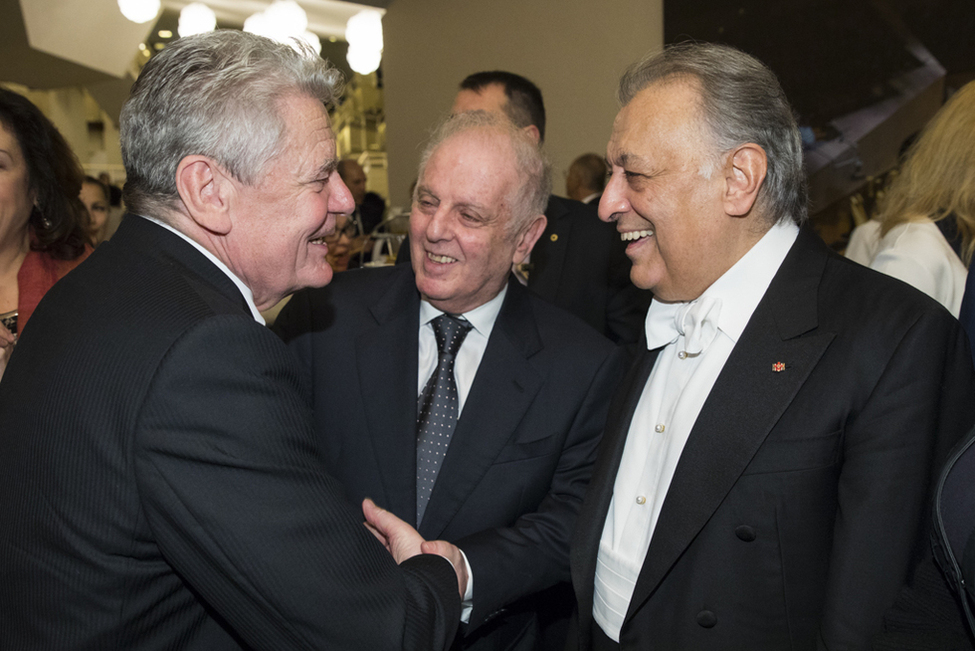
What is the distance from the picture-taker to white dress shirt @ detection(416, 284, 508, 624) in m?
1.77

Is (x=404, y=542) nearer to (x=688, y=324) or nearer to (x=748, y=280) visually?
(x=688, y=324)

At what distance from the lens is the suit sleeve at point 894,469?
3.75ft

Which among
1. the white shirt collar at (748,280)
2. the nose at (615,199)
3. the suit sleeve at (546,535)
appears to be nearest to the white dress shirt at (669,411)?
the white shirt collar at (748,280)

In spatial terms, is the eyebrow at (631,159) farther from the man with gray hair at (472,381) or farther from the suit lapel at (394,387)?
the suit lapel at (394,387)

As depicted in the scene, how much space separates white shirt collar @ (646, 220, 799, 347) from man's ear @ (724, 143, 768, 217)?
0.09m

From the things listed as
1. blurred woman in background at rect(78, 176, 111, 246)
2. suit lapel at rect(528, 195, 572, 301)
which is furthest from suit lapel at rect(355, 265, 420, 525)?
blurred woman in background at rect(78, 176, 111, 246)

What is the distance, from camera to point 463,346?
183 cm

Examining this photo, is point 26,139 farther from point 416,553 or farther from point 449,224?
point 416,553

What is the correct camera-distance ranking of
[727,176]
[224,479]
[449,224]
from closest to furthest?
[224,479] < [727,176] < [449,224]

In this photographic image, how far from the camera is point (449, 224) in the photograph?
1.84 m

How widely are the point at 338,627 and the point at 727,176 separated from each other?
1.07 m

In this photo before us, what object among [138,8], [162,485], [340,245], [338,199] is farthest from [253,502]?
[138,8]

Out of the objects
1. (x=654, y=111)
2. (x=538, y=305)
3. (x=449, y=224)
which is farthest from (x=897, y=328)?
(x=449, y=224)

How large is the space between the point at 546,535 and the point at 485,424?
0.93 ft
